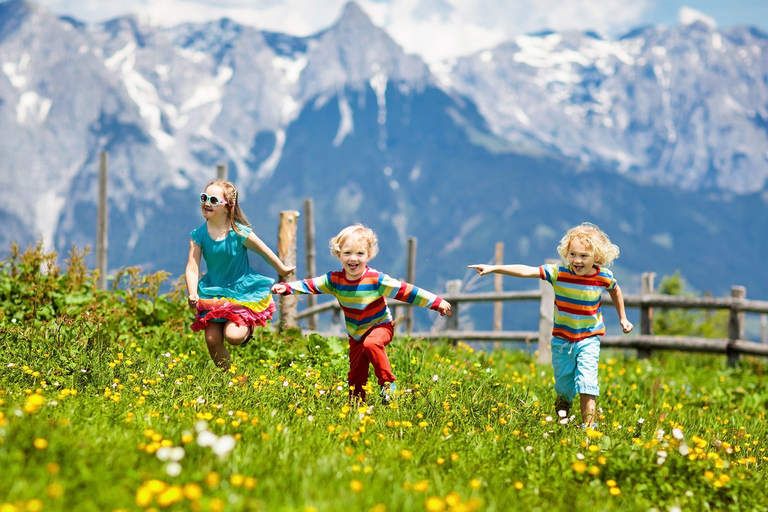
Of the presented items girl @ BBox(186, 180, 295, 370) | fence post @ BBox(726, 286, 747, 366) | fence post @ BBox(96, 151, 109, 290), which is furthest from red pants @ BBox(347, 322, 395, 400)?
fence post @ BBox(96, 151, 109, 290)

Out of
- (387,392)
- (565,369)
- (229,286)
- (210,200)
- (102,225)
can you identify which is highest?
(102,225)

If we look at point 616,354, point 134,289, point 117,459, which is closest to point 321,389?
point 117,459

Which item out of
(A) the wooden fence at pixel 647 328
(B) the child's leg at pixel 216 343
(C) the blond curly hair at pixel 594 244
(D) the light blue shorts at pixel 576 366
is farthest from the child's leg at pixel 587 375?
(A) the wooden fence at pixel 647 328

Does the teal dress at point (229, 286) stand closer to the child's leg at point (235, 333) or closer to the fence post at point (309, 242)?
the child's leg at point (235, 333)

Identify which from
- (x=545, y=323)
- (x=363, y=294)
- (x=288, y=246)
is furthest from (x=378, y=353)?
(x=545, y=323)

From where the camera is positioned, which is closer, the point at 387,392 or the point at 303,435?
the point at 303,435

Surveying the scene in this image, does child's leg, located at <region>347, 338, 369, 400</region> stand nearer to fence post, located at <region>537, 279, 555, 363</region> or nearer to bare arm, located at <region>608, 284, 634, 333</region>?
bare arm, located at <region>608, 284, 634, 333</region>

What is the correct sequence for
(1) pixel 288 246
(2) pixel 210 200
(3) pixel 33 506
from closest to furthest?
(3) pixel 33 506 < (2) pixel 210 200 < (1) pixel 288 246

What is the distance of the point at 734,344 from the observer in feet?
31.1

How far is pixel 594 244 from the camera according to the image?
15.0 feet

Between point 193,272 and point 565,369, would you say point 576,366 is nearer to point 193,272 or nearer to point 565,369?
point 565,369

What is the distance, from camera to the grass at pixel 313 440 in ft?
7.27

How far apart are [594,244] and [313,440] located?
8.30 feet

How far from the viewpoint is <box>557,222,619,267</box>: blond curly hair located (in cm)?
459
